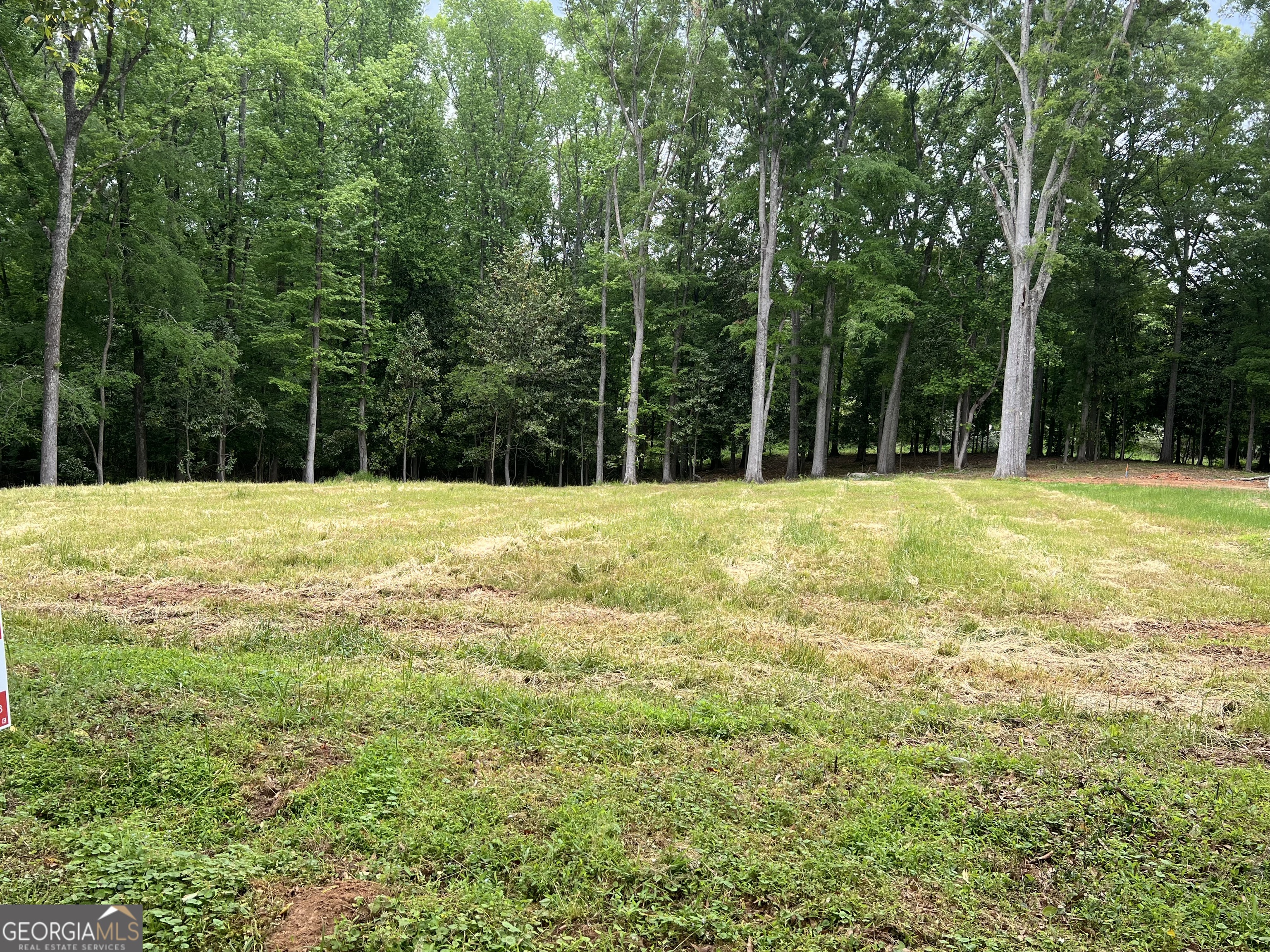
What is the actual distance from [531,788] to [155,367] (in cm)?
2943

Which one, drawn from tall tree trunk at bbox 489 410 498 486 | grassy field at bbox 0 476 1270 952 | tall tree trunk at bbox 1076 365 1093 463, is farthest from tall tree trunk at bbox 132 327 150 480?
tall tree trunk at bbox 1076 365 1093 463

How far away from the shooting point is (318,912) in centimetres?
228

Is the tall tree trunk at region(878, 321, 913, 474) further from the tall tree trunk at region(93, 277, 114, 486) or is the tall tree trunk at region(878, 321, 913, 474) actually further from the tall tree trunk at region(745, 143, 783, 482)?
the tall tree trunk at region(93, 277, 114, 486)

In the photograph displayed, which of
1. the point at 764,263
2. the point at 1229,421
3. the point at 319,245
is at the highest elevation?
the point at 319,245

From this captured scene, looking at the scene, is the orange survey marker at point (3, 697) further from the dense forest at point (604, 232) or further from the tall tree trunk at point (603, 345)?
the tall tree trunk at point (603, 345)

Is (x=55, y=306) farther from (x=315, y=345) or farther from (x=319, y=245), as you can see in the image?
(x=319, y=245)

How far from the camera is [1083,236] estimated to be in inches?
1155

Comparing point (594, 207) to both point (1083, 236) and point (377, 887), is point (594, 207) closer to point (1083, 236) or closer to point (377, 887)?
point (1083, 236)

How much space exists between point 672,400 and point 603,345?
4598 mm

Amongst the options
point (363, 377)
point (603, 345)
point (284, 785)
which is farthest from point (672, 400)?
point (284, 785)

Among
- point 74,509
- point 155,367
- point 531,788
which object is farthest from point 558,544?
point 155,367

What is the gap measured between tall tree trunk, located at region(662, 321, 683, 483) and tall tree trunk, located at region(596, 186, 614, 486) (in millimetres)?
2941

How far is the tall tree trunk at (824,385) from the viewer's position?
1029 inches

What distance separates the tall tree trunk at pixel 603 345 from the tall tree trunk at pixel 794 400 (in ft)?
26.2
